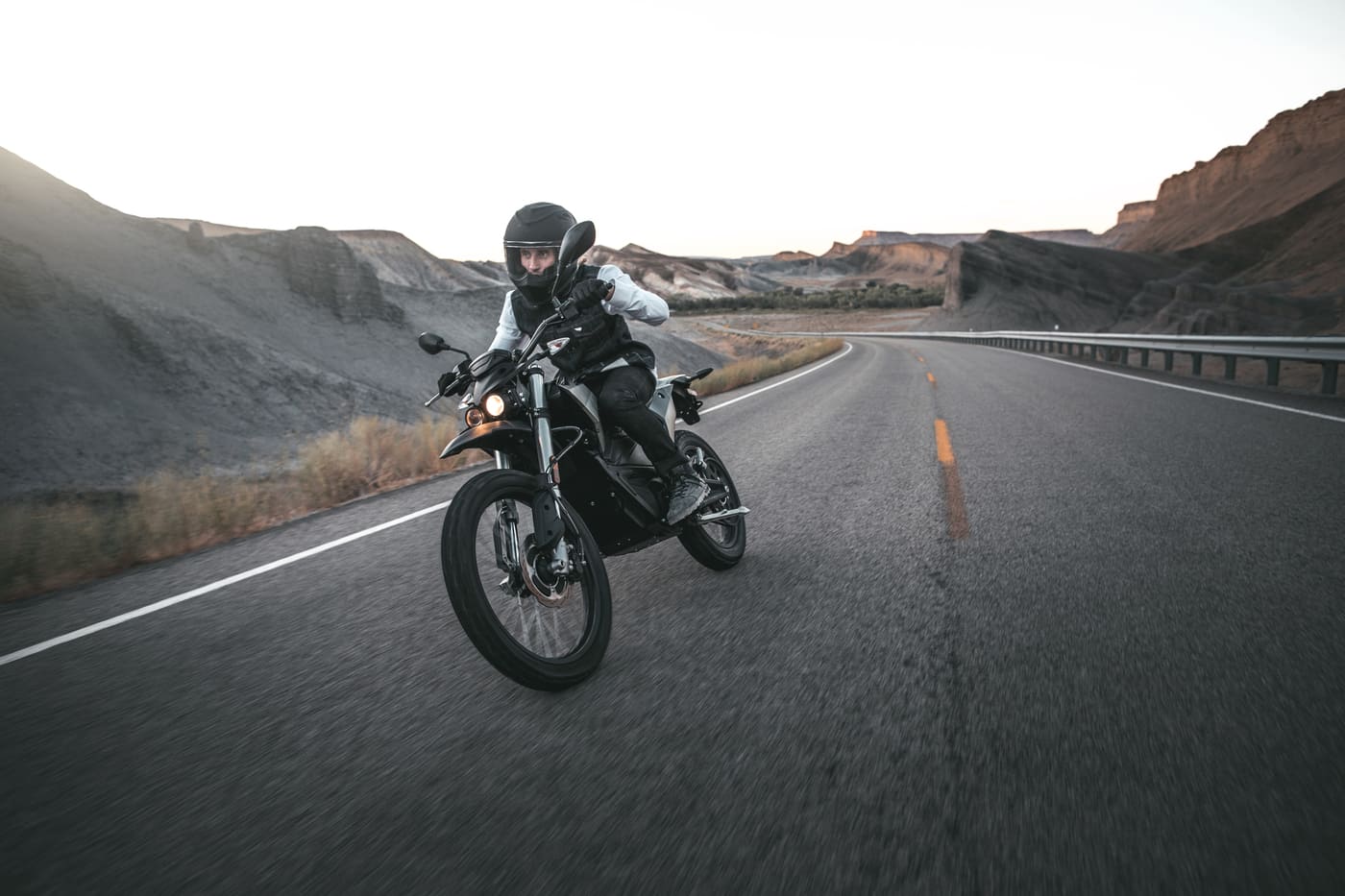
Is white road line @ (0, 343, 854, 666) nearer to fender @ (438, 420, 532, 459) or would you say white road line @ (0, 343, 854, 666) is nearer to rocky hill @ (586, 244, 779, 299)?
fender @ (438, 420, 532, 459)

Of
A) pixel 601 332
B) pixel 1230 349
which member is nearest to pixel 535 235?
pixel 601 332

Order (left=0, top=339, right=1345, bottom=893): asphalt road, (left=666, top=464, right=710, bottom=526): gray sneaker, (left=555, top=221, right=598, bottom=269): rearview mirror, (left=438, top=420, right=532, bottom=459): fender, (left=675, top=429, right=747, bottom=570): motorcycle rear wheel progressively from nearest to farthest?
(left=0, top=339, right=1345, bottom=893): asphalt road, (left=438, top=420, right=532, bottom=459): fender, (left=555, top=221, right=598, bottom=269): rearview mirror, (left=666, top=464, right=710, bottom=526): gray sneaker, (left=675, top=429, right=747, bottom=570): motorcycle rear wheel

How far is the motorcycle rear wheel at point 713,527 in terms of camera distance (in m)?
4.27

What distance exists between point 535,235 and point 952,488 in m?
4.16

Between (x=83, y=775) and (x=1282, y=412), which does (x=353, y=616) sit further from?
(x=1282, y=412)

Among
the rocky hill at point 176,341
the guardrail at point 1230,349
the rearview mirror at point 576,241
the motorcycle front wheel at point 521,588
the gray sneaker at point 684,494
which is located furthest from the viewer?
the rocky hill at point 176,341

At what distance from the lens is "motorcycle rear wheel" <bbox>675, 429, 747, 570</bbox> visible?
427cm

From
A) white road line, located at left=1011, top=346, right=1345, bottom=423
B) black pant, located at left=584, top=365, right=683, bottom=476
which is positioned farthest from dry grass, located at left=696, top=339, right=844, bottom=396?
black pant, located at left=584, top=365, right=683, bottom=476

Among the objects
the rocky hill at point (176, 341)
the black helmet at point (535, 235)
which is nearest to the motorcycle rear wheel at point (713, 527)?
the black helmet at point (535, 235)

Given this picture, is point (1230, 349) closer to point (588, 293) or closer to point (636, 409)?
point (636, 409)

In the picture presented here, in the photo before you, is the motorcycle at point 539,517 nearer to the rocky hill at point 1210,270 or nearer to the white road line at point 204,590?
the white road line at point 204,590

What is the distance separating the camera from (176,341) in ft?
76.3

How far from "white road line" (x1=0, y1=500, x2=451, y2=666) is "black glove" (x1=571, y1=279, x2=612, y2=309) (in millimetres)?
3132

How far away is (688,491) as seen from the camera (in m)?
4.08
